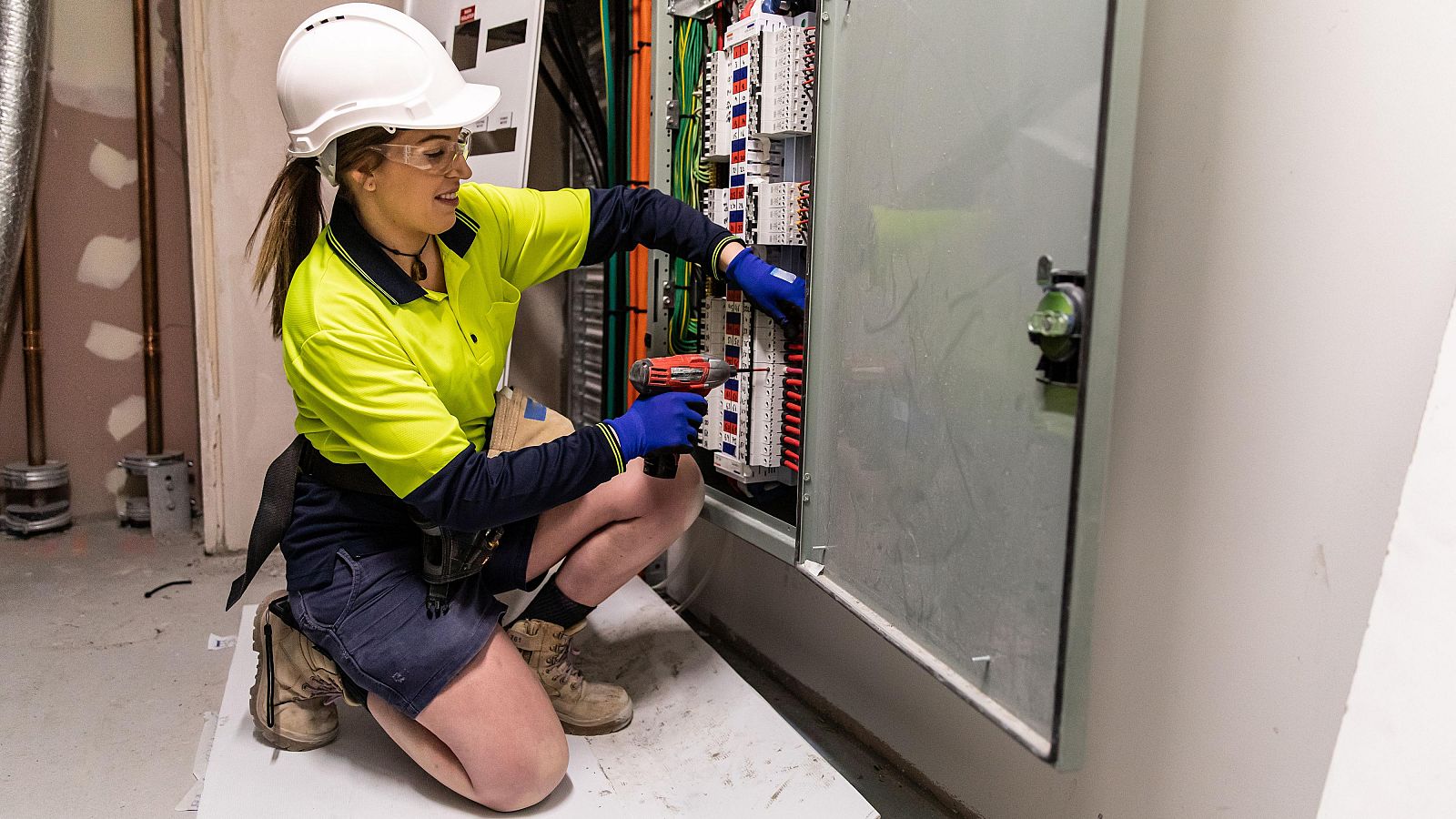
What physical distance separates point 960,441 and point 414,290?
782 mm

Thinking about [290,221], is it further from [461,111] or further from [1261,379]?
[1261,379]

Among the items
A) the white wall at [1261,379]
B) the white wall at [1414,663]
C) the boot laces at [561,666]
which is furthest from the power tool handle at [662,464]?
the white wall at [1414,663]

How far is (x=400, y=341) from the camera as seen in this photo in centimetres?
135

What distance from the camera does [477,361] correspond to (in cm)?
148

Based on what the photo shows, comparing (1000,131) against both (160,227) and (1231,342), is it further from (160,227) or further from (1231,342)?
(160,227)

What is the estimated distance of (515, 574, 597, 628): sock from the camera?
1661 millimetres

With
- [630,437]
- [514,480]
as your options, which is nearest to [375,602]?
[514,480]

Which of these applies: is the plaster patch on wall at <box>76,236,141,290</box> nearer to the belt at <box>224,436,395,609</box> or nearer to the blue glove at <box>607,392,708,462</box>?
the belt at <box>224,436,395,609</box>

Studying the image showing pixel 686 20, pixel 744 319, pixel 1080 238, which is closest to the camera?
pixel 1080 238

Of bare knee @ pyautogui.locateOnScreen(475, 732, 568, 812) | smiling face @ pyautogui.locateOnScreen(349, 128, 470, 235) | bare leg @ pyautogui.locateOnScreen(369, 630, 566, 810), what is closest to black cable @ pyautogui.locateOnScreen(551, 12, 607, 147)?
smiling face @ pyautogui.locateOnScreen(349, 128, 470, 235)

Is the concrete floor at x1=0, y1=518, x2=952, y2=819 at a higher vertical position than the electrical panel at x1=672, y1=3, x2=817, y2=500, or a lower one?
lower

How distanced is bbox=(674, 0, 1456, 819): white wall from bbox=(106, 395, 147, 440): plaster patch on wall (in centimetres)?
274

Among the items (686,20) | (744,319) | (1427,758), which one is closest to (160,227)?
(686,20)

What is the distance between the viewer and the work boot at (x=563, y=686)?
165cm
